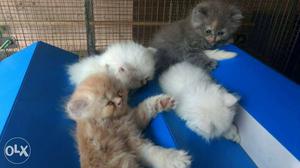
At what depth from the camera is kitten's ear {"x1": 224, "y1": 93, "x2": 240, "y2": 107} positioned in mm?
1148

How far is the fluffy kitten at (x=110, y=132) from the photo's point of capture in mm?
900

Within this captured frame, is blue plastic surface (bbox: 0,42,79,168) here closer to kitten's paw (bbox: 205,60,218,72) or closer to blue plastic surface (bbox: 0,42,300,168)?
blue plastic surface (bbox: 0,42,300,168)

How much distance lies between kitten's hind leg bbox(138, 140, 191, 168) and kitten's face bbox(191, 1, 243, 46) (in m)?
0.86

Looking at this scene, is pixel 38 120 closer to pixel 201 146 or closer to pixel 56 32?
pixel 201 146

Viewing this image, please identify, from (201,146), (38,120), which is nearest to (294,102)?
(201,146)

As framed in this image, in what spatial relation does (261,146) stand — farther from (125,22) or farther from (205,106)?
(125,22)

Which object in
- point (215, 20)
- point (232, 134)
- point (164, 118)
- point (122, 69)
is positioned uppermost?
point (215, 20)

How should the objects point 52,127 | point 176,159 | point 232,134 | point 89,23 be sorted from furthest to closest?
point 89,23, point 232,134, point 52,127, point 176,159

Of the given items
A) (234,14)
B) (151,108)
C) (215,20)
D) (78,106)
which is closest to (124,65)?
(151,108)

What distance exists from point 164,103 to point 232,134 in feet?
1.17

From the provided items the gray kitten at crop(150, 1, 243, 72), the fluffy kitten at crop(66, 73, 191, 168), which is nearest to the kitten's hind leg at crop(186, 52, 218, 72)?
the gray kitten at crop(150, 1, 243, 72)

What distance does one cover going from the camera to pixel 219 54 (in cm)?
155

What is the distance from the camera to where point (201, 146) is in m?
1.12

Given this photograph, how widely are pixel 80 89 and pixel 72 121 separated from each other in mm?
185
